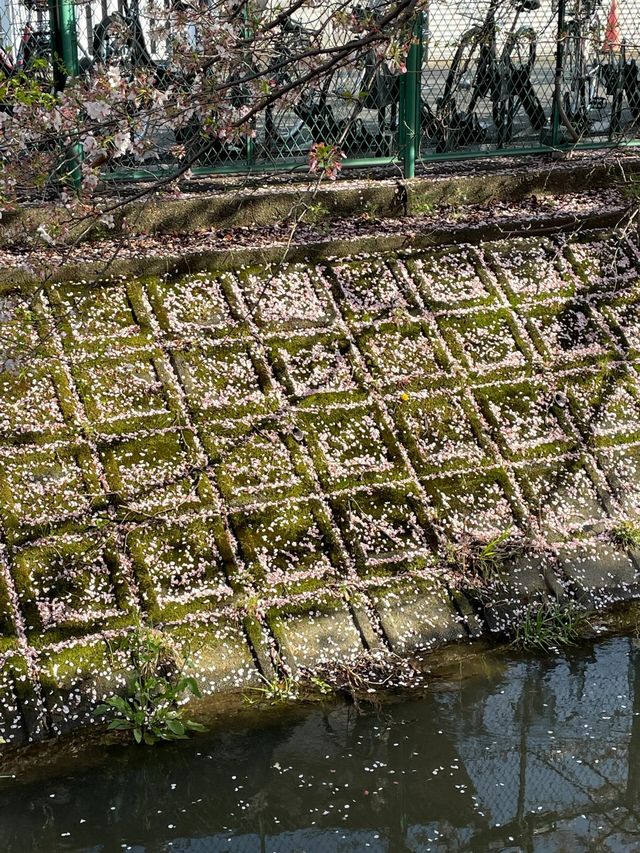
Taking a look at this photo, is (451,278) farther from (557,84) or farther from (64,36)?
(64,36)

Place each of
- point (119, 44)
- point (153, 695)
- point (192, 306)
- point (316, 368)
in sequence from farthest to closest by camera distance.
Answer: point (119, 44) < point (192, 306) < point (316, 368) < point (153, 695)

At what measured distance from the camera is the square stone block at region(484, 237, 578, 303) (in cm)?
591

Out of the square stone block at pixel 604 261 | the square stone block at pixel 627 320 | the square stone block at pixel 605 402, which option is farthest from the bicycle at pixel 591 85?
the square stone block at pixel 605 402

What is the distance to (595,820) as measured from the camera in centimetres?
377

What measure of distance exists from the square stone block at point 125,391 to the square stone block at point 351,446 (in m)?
0.67

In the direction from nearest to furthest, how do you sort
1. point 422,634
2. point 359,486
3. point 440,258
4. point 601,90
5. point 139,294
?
point 422,634 < point 359,486 < point 139,294 < point 440,258 < point 601,90

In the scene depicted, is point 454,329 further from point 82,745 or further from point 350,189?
point 82,745

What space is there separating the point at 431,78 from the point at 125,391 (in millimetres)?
2797

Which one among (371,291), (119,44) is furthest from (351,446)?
(119,44)

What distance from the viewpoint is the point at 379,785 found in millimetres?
3893

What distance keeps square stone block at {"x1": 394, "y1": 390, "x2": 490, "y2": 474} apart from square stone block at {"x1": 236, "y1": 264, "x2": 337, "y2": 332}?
66 cm

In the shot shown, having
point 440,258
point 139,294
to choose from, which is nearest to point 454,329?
point 440,258

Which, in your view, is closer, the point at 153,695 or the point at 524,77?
the point at 153,695

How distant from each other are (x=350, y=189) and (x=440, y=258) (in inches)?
27.5
